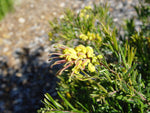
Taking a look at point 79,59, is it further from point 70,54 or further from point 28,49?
point 28,49

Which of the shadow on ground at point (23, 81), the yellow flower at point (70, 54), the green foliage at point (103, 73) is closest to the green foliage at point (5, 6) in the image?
the shadow on ground at point (23, 81)

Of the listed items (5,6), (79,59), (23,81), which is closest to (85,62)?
(79,59)

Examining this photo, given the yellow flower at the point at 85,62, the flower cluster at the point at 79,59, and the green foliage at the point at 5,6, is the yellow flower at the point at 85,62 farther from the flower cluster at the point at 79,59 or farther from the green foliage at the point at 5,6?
the green foliage at the point at 5,6

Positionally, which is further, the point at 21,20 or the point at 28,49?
the point at 21,20

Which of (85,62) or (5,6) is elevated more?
(5,6)

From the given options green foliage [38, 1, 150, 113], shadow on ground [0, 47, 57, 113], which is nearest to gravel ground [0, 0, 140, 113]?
shadow on ground [0, 47, 57, 113]

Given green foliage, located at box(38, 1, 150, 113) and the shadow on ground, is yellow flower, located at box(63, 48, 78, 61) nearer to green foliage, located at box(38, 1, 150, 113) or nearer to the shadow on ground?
green foliage, located at box(38, 1, 150, 113)

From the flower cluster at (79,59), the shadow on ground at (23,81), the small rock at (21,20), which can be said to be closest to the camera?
the flower cluster at (79,59)

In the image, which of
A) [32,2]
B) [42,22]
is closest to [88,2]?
[42,22]
